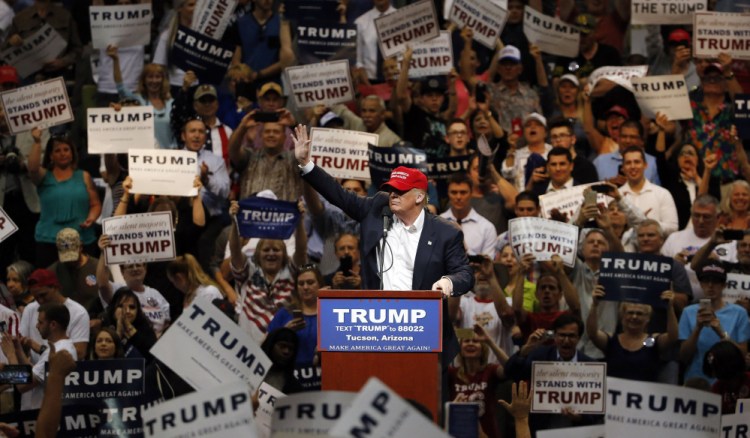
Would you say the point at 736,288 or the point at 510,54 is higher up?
the point at 510,54

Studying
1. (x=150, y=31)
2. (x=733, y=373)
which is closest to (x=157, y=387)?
(x=733, y=373)

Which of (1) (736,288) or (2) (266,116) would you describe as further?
(2) (266,116)

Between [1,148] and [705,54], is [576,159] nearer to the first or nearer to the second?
[705,54]

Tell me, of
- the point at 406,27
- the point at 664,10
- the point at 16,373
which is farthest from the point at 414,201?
the point at 664,10

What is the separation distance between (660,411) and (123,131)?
6.37 metres

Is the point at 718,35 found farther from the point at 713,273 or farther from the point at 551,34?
the point at 713,273

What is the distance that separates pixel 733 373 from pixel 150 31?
266 inches

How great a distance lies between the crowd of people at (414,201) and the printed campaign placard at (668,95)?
0.45ft

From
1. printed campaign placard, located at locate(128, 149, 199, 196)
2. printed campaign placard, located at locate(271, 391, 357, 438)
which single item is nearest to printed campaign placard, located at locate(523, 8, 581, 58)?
printed campaign placard, located at locate(128, 149, 199, 196)

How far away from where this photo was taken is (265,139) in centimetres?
1348

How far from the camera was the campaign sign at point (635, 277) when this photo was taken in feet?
38.9

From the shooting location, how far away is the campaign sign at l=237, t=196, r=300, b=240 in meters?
12.5

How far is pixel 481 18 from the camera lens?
49.4 ft

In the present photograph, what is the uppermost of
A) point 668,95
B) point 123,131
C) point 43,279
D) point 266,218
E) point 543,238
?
point 668,95
